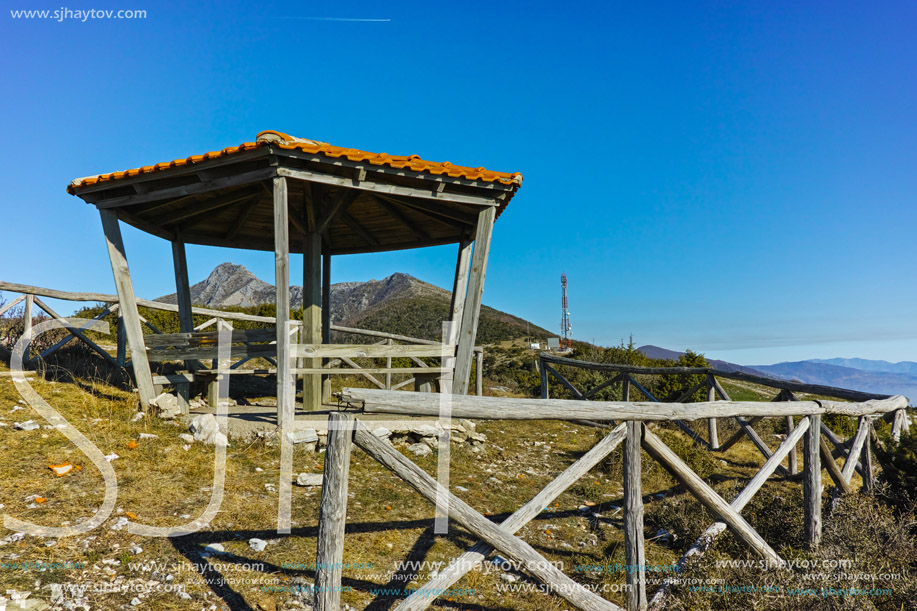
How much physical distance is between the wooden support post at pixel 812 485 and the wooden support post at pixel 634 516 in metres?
1.91

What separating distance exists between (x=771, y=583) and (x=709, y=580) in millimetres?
389

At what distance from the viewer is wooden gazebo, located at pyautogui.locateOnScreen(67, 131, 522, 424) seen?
5871mm

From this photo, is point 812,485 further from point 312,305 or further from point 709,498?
point 312,305

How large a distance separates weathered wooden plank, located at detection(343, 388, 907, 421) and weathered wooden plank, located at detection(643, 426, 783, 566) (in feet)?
0.94

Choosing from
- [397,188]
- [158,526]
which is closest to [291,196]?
[397,188]

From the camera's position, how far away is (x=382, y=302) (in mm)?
46125

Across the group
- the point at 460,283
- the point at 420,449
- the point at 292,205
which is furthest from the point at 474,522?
the point at 292,205

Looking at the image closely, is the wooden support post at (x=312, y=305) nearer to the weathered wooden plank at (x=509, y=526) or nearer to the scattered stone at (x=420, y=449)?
the scattered stone at (x=420, y=449)

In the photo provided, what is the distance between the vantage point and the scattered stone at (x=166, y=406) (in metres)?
6.57

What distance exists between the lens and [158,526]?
13.0ft

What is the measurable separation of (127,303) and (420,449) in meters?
4.64

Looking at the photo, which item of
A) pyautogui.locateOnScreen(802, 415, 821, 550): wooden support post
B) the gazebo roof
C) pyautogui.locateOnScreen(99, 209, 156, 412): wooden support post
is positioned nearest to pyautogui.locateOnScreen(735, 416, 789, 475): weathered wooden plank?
pyautogui.locateOnScreen(802, 415, 821, 550): wooden support post

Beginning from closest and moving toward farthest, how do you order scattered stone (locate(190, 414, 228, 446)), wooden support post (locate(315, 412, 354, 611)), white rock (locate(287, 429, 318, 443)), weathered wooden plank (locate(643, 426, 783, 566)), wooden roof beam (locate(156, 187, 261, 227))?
wooden support post (locate(315, 412, 354, 611)), weathered wooden plank (locate(643, 426, 783, 566)), scattered stone (locate(190, 414, 228, 446)), white rock (locate(287, 429, 318, 443)), wooden roof beam (locate(156, 187, 261, 227))

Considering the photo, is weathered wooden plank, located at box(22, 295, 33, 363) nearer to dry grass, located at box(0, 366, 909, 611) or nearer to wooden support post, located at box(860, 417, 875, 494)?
Answer: dry grass, located at box(0, 366, 909, 611)
